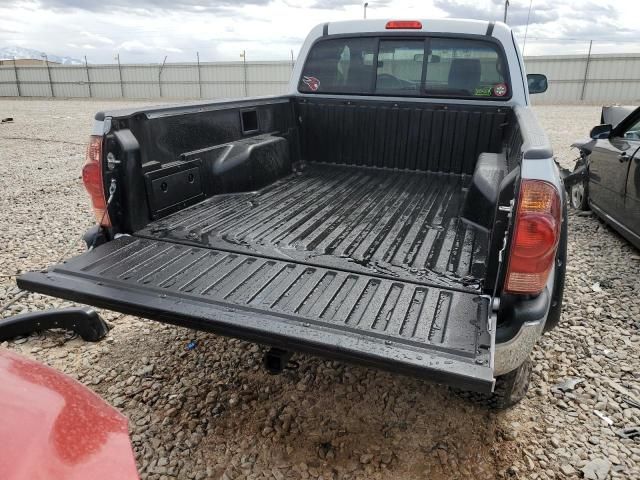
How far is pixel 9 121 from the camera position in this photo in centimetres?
1744

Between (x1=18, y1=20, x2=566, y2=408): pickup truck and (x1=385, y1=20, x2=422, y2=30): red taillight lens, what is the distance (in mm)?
19

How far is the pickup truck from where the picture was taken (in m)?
1.95

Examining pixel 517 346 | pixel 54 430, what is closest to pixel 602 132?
pixel 517 346

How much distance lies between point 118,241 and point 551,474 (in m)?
2.52

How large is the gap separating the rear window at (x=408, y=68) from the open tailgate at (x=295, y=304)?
262cm

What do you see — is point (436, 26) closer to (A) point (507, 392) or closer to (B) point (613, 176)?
(B) point (613, 176)

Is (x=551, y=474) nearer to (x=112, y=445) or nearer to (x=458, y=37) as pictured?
(x=112, y=445)

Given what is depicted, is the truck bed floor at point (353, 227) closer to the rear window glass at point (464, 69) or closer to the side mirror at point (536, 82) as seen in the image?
the rear window glass at point (464, 69)

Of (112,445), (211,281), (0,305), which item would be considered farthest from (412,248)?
(0,305)

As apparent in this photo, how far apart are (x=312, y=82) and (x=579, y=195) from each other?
393 cm

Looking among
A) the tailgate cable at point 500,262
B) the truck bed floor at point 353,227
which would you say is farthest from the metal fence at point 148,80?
the tailgate cable at point 500,262

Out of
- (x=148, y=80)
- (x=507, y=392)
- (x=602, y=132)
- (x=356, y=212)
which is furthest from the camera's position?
(x=148, y=80)

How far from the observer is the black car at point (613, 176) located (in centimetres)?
472

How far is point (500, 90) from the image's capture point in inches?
165
